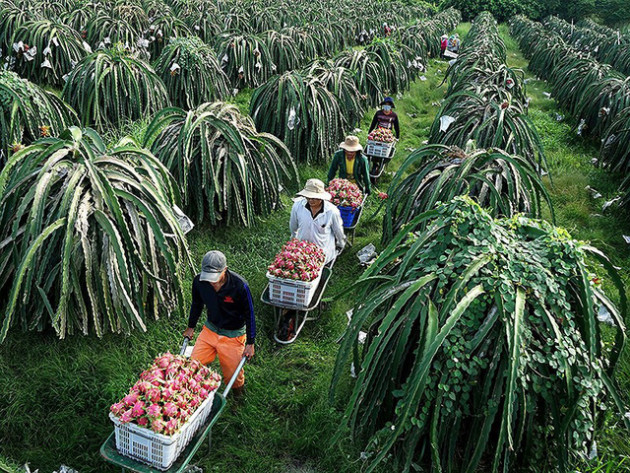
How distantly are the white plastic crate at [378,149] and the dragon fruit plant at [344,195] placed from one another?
193 centimetres

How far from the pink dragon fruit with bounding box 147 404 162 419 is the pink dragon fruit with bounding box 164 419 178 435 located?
3.0 inches

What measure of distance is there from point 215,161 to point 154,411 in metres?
3.63

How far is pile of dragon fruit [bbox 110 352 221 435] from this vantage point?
9.15 feet

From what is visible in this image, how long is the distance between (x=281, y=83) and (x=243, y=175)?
2615mm

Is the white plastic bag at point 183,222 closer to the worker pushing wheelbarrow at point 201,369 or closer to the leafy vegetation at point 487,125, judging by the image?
the worker pushing wheelbarrow at point 201,369

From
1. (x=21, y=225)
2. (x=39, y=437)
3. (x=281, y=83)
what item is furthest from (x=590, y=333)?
(x=281, y=83)

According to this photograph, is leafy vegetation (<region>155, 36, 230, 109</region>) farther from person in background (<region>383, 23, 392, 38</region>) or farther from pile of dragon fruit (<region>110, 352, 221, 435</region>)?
person in background (<region>383, 23, 392, 38</region>)

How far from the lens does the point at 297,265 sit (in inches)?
173

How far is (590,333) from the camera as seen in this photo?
9.30ft

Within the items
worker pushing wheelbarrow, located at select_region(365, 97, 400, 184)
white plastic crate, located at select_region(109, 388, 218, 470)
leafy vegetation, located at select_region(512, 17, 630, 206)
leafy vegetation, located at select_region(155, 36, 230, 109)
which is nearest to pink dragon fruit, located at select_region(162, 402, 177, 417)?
white plastic crate, located at select_region(109, 388, 218, 470)

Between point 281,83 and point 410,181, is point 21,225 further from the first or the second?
point 281,83

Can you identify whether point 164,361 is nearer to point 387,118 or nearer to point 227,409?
point 227,409

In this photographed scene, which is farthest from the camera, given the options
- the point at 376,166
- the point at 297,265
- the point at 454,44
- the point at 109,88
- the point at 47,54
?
the point at 454,44

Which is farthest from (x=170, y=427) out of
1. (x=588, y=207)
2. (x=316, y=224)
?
(x=588, y=207)
